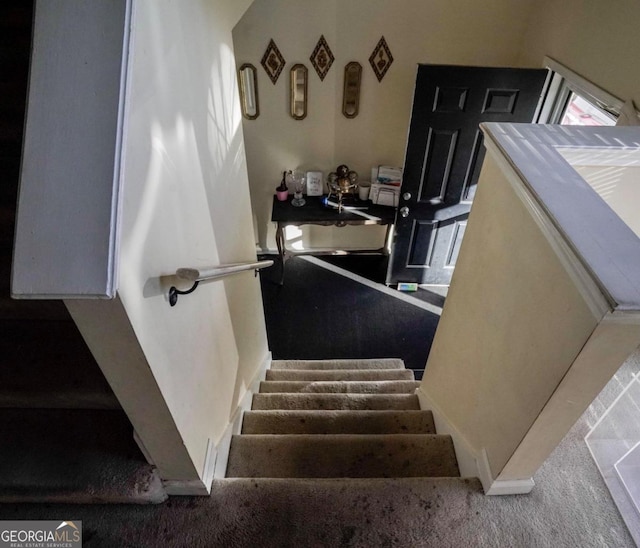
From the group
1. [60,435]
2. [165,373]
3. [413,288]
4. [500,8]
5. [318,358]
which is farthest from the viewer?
[413,288]

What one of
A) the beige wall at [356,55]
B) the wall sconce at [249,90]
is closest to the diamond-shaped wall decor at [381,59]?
the beige wall at [356,55]

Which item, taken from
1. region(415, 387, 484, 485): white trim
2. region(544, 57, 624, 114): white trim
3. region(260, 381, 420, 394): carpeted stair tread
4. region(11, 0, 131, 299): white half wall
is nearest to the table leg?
region(260, 381, 420, 394): carpeted stair tread

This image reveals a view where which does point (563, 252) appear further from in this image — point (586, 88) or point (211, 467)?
point (586, 88)

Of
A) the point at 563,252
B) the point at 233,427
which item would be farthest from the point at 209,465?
the point at 563,252

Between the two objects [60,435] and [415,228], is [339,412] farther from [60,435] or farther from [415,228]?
[415,228]

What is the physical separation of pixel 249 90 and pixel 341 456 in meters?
2.59

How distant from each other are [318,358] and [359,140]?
1767 mm

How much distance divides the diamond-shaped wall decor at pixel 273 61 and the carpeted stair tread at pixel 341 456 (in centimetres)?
250

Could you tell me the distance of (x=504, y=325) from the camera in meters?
1.26

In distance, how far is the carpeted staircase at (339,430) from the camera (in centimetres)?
162

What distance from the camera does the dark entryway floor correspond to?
3100 mm

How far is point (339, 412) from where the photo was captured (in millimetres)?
1990

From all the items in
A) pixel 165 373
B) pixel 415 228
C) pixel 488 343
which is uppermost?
pixel 165 373

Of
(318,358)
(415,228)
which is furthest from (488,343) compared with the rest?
(415,228)
